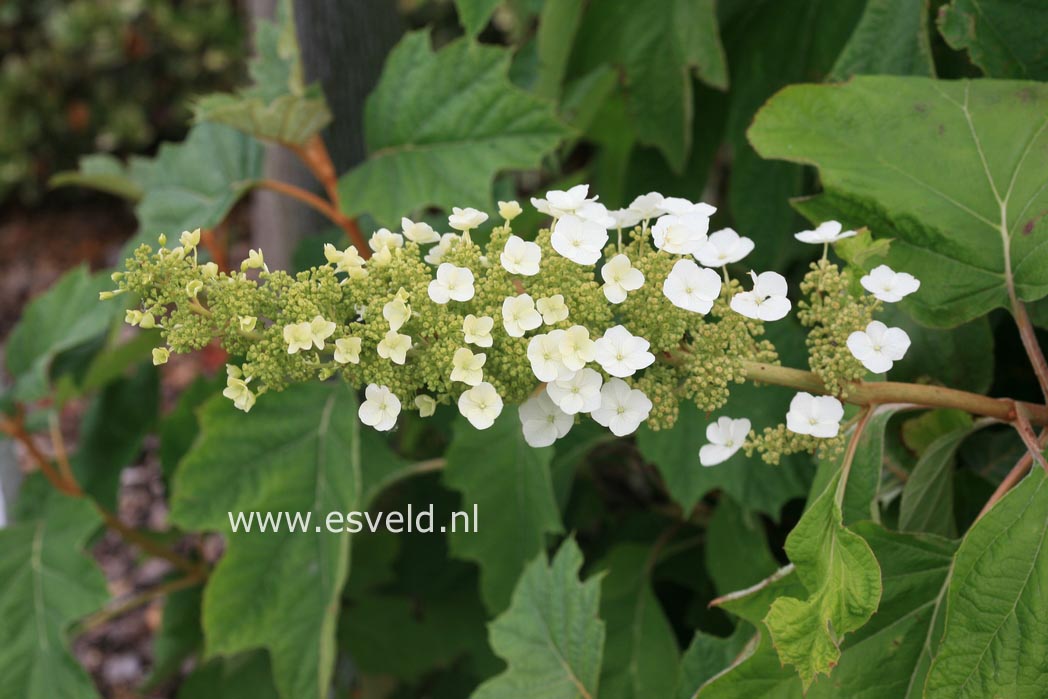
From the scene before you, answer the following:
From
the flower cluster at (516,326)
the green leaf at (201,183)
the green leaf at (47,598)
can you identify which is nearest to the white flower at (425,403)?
the flower cluster at (516,326)

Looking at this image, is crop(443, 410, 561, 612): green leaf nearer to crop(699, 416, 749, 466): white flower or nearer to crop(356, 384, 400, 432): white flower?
crop(699, 416, 749, 466): white flower

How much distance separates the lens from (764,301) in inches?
32.0

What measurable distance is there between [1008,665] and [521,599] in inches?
24.7

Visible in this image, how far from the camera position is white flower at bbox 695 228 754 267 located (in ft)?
2.66

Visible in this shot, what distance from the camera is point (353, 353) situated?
74 cm

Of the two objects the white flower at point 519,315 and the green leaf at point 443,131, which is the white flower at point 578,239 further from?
the green leaf at point 443,131

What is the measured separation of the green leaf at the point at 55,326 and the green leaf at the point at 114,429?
208mm

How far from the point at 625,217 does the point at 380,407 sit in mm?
272

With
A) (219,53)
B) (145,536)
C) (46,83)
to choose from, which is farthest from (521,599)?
(46,83)

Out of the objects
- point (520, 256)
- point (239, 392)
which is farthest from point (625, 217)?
point (239, 392)

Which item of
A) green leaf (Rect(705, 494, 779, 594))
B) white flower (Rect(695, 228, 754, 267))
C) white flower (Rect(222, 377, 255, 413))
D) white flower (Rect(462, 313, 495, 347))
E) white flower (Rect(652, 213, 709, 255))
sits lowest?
green leaf (Rect(705, 494, 779, 594))

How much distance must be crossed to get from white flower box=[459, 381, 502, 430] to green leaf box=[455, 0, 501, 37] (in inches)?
31.6

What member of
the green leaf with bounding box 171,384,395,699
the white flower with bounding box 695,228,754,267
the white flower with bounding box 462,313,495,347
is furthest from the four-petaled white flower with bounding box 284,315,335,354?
the green leaf with bounding box 171,384,395,699

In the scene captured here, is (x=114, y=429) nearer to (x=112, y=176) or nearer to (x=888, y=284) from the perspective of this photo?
(x=112, y=176)
